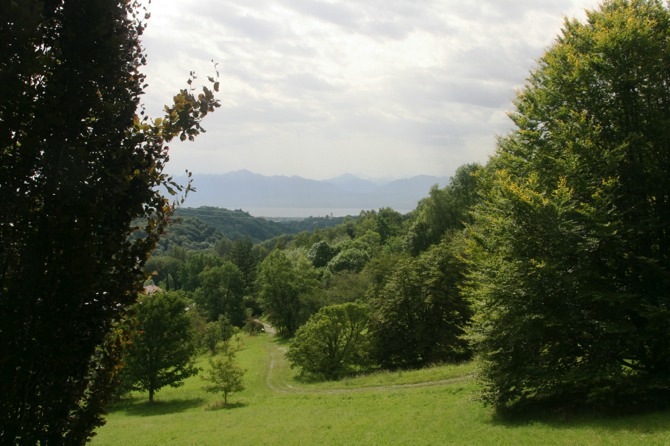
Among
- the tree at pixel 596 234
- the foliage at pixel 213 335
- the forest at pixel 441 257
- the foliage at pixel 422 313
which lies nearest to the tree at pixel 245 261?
the foliage at pixel 213 335

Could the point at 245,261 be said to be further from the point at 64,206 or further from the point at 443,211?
the point at 64,206

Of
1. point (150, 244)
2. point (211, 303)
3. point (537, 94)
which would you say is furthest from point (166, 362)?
point (211, 303)

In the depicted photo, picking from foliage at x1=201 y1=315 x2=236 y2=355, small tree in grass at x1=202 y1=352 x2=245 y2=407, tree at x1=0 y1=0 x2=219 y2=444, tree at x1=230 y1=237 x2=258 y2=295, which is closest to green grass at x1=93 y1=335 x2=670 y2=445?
small tree in grass at x1=202 y1=352 x2=245 y2=407

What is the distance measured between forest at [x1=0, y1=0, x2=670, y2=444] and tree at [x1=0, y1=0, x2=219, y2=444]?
0.06ft

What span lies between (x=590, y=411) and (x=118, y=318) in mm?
15119

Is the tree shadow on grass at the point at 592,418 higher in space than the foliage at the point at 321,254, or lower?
lower

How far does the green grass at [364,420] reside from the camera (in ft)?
42.3

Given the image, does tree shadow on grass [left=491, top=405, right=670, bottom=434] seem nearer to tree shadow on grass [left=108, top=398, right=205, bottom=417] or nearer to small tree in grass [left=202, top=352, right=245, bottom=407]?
small tree in grass [left=202, top=352, right=245, bottom=407]

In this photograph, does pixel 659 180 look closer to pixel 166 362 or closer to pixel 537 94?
pixel 537 94

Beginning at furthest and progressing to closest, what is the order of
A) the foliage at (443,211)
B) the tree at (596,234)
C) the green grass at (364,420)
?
1. the foliage at (443,211)
2. the tree at (596,234)
3. the green grass at (364,420)

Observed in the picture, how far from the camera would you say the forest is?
4.07 metres

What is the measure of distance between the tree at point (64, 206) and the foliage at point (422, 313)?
3227 cm

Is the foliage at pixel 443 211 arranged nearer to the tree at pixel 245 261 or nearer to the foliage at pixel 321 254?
the foliage at pixel 321 254

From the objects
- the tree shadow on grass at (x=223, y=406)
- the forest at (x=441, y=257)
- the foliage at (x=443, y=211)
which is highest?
the foliage at (x=443, y=211)
